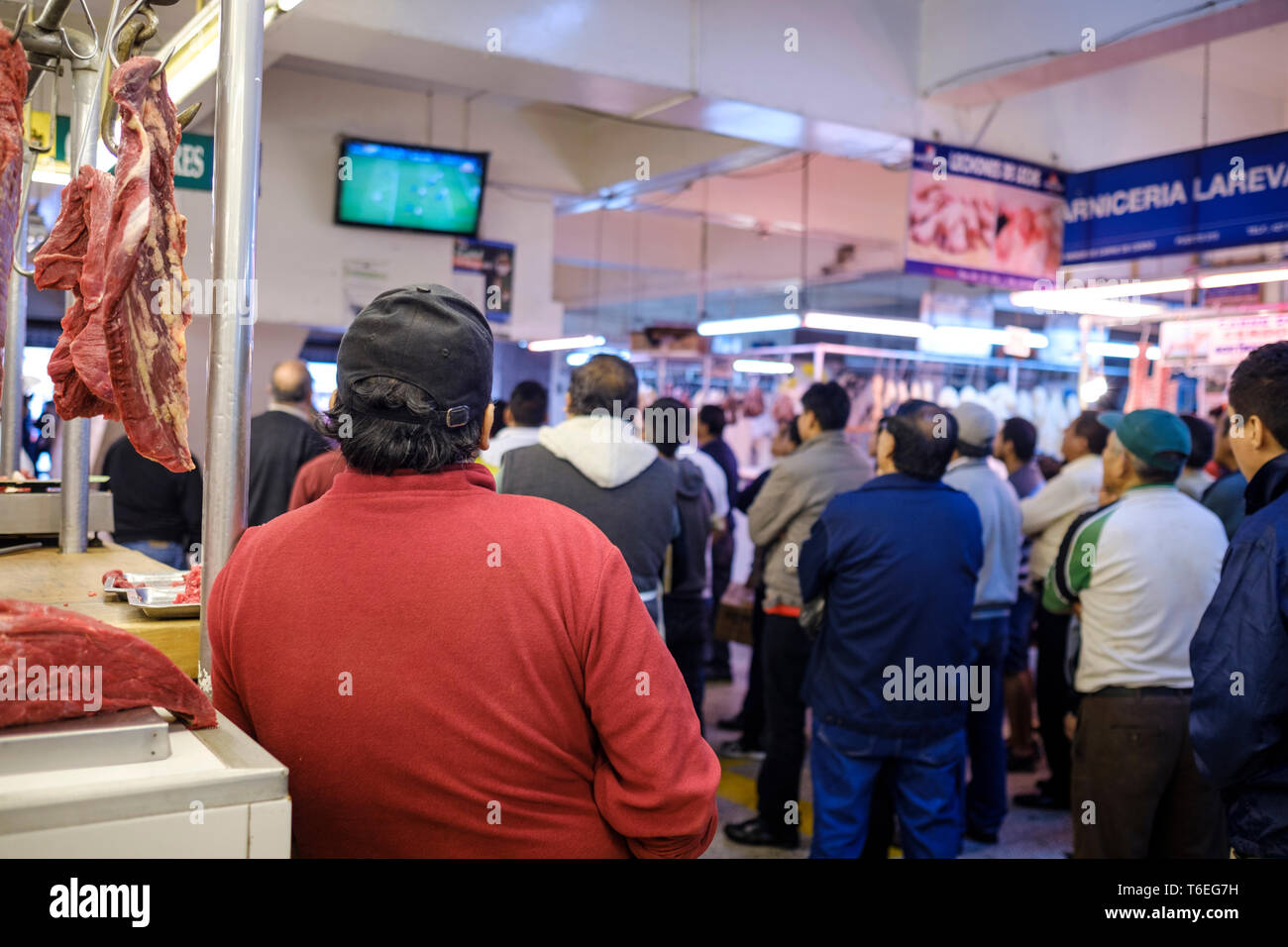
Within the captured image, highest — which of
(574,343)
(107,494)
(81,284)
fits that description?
(574,343)

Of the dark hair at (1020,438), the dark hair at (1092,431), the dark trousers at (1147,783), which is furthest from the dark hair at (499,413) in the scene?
the dark trousers at (1147,783)

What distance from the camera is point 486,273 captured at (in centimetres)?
875

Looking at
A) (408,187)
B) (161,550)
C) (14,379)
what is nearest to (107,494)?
(14,379)

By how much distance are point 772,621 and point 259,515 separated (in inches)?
105

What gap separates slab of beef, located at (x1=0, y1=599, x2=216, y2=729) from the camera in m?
1.28

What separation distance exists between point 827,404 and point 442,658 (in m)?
3.79

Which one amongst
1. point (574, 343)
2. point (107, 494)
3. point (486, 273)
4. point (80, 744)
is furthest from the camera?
point (574, 343)

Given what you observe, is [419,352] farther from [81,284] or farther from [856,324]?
[856,324]

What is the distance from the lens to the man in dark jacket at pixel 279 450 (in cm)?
→ 544

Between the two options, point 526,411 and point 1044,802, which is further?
point 1044,802

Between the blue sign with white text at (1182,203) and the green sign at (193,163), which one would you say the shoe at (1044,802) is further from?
the green sign at (193,163)

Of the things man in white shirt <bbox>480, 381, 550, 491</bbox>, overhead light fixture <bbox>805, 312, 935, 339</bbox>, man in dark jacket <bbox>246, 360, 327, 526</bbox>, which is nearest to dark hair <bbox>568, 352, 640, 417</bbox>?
man in white shirt <bbox>480, 381, 550, 491</bbox>

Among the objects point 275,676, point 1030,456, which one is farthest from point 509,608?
point 1030,456
